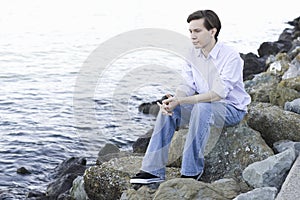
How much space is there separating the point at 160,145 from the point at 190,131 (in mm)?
360

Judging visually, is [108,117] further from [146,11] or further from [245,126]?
[146,11]

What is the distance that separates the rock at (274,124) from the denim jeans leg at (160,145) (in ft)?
3.71

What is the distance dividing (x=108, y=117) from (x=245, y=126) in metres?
8.05

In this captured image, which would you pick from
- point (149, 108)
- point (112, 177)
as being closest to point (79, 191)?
point (112, 177)

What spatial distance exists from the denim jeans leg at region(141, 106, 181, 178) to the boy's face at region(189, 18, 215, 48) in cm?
70

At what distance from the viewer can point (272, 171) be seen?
15.0ft

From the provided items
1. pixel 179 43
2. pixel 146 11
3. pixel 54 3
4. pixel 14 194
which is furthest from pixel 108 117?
pixel 54 3

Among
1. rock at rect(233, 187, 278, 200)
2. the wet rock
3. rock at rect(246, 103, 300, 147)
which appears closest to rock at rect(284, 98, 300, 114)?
rock at rect(246, 103, 300, 147)

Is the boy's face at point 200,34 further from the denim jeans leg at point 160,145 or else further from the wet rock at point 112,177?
the wet rock at point 112,177

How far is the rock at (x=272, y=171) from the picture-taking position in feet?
15.0

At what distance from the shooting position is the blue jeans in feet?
Result: 16.2

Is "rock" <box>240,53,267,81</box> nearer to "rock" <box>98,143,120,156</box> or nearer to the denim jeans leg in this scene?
"rock" <box>98,143,120,156</box>

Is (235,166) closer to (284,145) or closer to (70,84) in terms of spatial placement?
(284,145)

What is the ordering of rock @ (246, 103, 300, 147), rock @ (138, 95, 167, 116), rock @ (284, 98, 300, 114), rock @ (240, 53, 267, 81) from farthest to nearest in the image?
rock @ (240, 53, 267, 81)
rock @ (138, 95, 167, 116)
rock @ (284, 98, 300, 114)
rock @ (246, 103, 300, 147)
